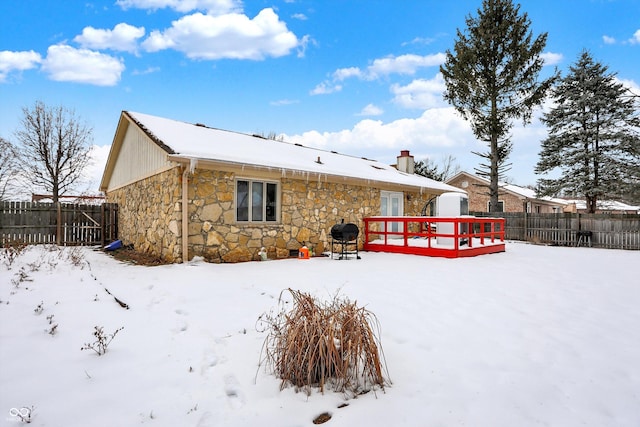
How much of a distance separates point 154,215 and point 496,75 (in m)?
18.0

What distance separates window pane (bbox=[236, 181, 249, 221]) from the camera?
8.61 metres

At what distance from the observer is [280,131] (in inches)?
1209

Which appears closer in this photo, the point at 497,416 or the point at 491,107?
the point at 497,416

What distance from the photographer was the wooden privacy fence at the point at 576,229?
13266 millimetres

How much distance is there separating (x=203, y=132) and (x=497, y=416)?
10.9 meters

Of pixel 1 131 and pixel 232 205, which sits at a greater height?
pixel 1 131

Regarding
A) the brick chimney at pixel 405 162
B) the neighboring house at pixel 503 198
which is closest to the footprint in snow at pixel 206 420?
the brick chimney at pixel 405 162

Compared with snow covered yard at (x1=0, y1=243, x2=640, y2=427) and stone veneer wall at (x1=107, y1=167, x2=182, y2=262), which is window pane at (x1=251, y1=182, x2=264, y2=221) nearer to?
stone veneer wall at (x1=107, y1=167, x2=182, y2=262)

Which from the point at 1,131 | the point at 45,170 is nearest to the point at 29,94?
the point at 1,131

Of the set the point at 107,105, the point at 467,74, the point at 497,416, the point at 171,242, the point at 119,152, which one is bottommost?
the point at 497,416

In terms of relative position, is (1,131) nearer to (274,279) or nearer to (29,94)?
(29,94)

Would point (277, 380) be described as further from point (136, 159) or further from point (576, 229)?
point (576, 229)

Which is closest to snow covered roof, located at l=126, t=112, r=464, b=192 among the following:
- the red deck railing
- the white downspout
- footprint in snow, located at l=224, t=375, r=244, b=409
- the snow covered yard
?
the white downspout

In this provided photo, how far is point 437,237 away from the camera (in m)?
10.9
